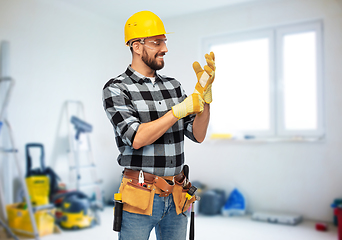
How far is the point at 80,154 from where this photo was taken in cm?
414

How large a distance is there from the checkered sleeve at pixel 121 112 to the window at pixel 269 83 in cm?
302

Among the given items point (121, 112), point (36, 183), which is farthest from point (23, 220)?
point (121, 112)

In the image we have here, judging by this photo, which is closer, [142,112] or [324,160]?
[142,112]

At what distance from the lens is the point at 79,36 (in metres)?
4.20

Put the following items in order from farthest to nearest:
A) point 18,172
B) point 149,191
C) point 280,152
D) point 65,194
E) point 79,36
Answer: point 79,36 < point 280,152 < point 65,194 < point 18,172 < point 149,191

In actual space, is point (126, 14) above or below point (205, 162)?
above

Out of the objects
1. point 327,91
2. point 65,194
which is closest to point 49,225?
point 65,194

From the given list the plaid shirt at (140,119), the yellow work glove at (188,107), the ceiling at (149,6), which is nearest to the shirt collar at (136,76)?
the plaid shirt at (140,119)

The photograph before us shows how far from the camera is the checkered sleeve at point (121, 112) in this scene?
1188 millimetres

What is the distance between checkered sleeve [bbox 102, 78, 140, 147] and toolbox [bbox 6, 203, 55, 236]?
2309 millimetres

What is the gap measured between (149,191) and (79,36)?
3430 mm

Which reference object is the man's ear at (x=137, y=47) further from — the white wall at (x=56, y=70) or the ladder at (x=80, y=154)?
the ladder at (x=80, y=154)

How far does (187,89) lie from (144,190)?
331 centimetres

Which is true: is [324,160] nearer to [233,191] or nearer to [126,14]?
[233,191]
